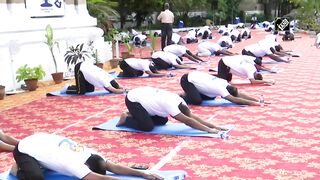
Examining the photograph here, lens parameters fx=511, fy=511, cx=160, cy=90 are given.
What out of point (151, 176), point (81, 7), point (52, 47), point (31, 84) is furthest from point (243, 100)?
point (81, 7)

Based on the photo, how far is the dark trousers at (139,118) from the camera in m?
4.67

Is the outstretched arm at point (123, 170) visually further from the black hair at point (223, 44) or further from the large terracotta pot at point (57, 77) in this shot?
the black hair at point (223, 44)

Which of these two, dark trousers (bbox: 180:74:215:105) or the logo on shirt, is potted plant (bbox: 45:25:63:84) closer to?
dark trousers (bbox: 180:74:215:105)

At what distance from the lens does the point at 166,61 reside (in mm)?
9328

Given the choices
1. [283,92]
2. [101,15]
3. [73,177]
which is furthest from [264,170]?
[101,15]

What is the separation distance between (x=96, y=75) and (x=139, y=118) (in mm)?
2188

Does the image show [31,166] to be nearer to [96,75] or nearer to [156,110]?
[156,110]

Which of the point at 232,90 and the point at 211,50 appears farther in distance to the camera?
the point at 211,50

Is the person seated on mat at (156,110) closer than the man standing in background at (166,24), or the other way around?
the person seated on mat at (156,110)

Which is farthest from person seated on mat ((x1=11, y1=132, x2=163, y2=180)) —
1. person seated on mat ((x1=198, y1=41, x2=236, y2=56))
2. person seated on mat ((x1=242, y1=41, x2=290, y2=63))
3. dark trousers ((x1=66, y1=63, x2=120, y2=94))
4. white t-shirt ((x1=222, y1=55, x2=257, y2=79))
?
person seated on mat ((x1=198, y1=41, x2=236, y2=56))

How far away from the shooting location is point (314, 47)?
13984 millimetres

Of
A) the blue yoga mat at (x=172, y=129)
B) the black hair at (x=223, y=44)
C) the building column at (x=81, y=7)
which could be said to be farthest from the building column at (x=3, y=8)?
the black hair at (x=223, y=44)

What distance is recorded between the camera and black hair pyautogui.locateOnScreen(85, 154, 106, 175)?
10.8 ft

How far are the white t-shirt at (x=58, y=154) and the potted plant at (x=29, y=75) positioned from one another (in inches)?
182
